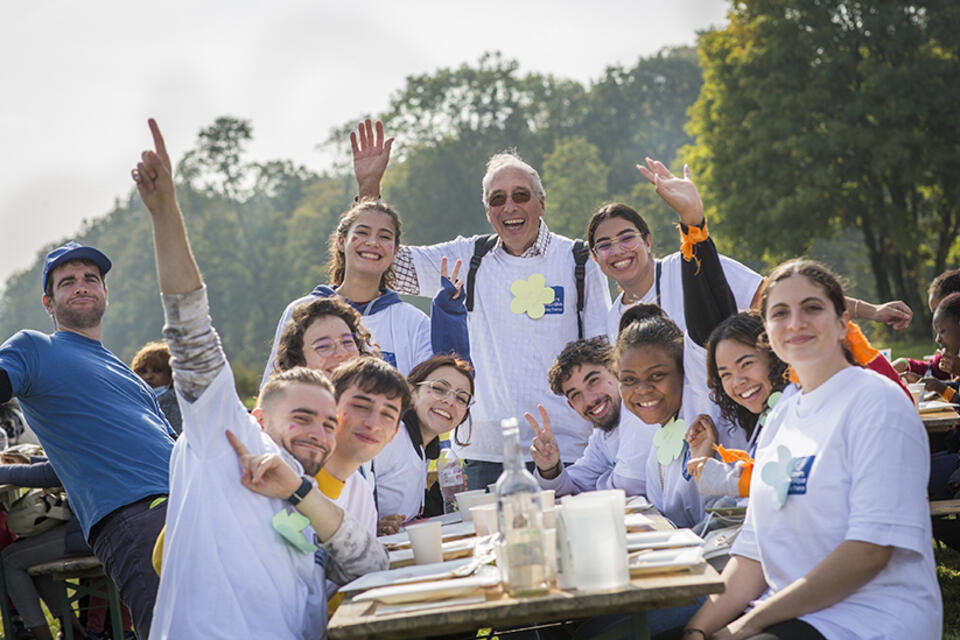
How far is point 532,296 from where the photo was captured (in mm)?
5262

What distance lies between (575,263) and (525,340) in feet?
1.63

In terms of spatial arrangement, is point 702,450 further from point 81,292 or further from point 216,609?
point 81,292

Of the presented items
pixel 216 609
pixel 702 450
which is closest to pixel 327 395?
pixel 216 609

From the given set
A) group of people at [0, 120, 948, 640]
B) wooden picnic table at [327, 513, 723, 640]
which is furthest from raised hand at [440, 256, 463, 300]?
wooden picnic table at [327, 513, 723, 640]

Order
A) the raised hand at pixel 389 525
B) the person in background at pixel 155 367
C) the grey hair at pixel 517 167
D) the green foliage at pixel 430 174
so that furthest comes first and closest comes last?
the green foliage at pixel 430 174, the person in background at pixel 155 367, the grey hair at pixel 517 167, the raised hand at pixel 389 525

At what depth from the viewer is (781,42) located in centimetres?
2541

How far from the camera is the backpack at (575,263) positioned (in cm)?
524

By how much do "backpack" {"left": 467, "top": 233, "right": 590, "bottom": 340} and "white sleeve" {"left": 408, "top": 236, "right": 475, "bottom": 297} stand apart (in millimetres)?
63

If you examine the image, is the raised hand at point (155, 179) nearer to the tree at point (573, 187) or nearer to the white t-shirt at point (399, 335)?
the white t-shirt at point (399, 335)

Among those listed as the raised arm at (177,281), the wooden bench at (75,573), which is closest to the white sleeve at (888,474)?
the raised arm at (177,281)

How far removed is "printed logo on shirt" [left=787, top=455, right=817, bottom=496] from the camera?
2785 mm

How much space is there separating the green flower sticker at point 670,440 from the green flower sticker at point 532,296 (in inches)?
53.6

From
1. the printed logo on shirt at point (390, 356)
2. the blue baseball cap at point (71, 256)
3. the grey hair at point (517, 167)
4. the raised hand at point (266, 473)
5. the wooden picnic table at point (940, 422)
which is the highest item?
the grey hair at point (517, 167)

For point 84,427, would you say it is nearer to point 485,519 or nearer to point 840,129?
point 485,519
